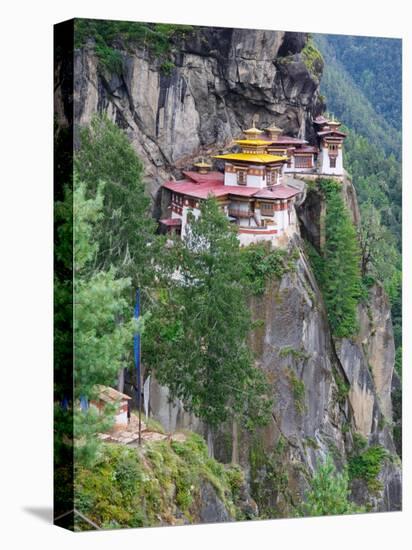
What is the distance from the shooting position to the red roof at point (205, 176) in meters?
14.3

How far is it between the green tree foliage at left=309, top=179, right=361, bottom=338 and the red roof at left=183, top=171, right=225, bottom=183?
46.0 inches

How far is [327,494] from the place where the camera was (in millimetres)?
14727

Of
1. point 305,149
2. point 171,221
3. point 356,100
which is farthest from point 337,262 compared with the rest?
point 171,221

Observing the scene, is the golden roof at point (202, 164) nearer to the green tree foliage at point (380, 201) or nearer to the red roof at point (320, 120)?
the red roof at point (320, 120)

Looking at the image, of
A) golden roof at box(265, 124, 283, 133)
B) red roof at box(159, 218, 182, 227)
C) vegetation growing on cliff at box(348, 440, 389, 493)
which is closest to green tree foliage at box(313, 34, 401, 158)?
golden roof at box(265, 124, 283, 133)

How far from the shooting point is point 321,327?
1500 centimetres

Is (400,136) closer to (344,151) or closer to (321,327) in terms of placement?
(344,151)

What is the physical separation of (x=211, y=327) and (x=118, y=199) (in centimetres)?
151

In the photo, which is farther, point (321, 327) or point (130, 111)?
point (321, 327)

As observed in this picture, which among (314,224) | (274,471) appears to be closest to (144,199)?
(314,224)

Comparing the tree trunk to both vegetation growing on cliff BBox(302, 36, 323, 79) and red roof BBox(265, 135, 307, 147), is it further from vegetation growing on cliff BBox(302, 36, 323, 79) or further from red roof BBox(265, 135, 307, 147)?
vegetation growing on cliff BBox(302, 36, 323, 79)

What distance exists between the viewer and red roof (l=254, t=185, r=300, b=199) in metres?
14.4

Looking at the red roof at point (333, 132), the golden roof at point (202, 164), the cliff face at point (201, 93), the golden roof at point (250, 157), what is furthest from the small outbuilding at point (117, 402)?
the red roof at point (333, 132)

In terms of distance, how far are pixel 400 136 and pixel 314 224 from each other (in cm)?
147
